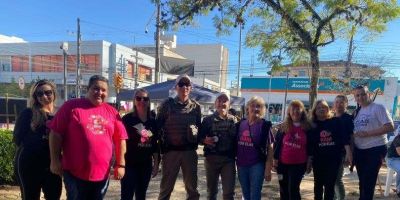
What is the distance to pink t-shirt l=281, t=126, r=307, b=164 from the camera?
4.64m

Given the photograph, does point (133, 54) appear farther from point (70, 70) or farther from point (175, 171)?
point (175, 171)

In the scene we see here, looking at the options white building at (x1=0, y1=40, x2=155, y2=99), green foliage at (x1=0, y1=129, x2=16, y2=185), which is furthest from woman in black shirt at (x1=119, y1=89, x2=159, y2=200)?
white building at (x1=0, y1=40, x2=155, y2=99)

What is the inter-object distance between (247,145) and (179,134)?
862 millimetres

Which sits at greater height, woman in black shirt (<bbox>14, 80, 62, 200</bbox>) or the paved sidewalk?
woman in black shirt (<bbox>14, 80, 62, 200</bbox>)

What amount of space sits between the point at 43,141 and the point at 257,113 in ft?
8.19

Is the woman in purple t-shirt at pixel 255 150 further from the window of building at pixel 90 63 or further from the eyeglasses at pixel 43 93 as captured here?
the window of building at pixel 90 63

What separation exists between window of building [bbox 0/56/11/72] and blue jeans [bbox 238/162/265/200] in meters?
43.3

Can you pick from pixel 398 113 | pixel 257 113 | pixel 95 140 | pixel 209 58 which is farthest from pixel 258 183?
pixel 209 58

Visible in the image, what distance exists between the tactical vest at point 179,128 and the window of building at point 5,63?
4282 cm

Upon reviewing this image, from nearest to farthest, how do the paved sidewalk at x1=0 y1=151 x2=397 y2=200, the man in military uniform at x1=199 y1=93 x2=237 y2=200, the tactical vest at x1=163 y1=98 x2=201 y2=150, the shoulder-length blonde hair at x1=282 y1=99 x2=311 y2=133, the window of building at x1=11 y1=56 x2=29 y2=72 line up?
the tactical vest at x1=163 y1=98 x2=201 y2=150 → the man in military uniform at x1=199 y1=93 x2=237 y2=200 → the shoulder-length blonde hair at x1=282 y1=99 x2=311 y2=133 → the paved sidewalk at x1=0 y1=151 x2=397 y2=200 → the window of building at x1=11 y1=56 x2=29 y2=72

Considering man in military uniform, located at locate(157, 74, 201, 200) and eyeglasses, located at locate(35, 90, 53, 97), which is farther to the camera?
man in military uniform, located at locate(157, 74, 201, 200)

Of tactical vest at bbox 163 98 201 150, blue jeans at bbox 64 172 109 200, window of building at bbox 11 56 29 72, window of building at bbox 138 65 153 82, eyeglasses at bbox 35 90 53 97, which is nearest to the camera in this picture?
blue jeans at bbox 64 172 109 200

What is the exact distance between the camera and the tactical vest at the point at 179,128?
4422 mm

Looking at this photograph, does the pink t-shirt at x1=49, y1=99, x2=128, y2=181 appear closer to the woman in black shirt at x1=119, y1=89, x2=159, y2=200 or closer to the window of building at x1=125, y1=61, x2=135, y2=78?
the woman in black shirt at x1=119, y1=89, x2=159, y2=200
